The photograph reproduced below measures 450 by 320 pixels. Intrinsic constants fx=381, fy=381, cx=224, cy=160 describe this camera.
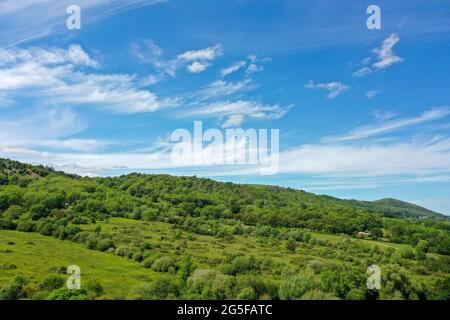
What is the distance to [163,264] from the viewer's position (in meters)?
79.2

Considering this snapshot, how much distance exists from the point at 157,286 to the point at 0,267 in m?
37.9

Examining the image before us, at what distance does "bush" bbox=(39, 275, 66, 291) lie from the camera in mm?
53938

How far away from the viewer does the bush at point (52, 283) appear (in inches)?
2124

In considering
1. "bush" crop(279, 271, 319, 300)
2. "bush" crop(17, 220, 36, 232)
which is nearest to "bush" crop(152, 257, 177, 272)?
"bush" crop(279, 271, 319, 300)

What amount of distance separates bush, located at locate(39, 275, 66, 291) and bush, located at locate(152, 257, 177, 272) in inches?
1001

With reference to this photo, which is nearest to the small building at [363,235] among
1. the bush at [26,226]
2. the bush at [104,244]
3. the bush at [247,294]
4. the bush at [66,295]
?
the bush at [104,244]

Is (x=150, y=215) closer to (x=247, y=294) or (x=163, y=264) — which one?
(x=163, y=264)

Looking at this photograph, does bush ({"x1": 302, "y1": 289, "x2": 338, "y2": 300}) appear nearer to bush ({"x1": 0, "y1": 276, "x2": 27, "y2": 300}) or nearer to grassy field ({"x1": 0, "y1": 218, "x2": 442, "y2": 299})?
grassy field ({"x1": 0, "y1": 218, "x2": 442, "y2": 299})

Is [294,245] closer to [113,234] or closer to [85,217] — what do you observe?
[113,234]

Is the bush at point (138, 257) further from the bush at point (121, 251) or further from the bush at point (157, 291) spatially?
Answer: the bush at point (157, 291)

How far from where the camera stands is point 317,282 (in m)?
54.7

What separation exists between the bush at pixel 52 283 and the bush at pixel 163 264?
25.4 metres
